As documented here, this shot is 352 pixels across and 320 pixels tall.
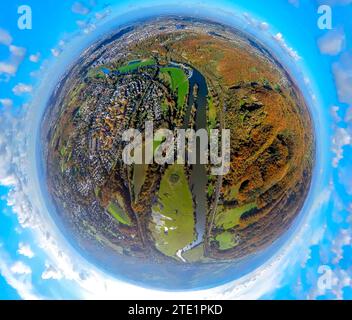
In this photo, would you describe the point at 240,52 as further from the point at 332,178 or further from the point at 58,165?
the point at 58,165

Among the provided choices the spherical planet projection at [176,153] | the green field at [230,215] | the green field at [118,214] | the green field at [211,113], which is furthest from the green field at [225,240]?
the green field at [211,113]

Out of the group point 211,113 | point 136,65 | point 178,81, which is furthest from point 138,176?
point 136,65

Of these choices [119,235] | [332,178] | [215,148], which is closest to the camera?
[215,148]

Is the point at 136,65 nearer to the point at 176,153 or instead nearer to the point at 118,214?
the point at 176,153

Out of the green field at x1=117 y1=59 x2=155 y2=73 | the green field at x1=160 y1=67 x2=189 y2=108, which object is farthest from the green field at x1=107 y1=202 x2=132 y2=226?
the green field at x1=117 y1=59 x2=155 y2=73

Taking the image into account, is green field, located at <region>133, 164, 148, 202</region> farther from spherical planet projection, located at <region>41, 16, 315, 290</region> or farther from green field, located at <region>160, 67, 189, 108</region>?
green field, located at <region>160, 67, 189, 108</region>

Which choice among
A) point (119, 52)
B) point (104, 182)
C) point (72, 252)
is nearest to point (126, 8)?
point (119, 52)
